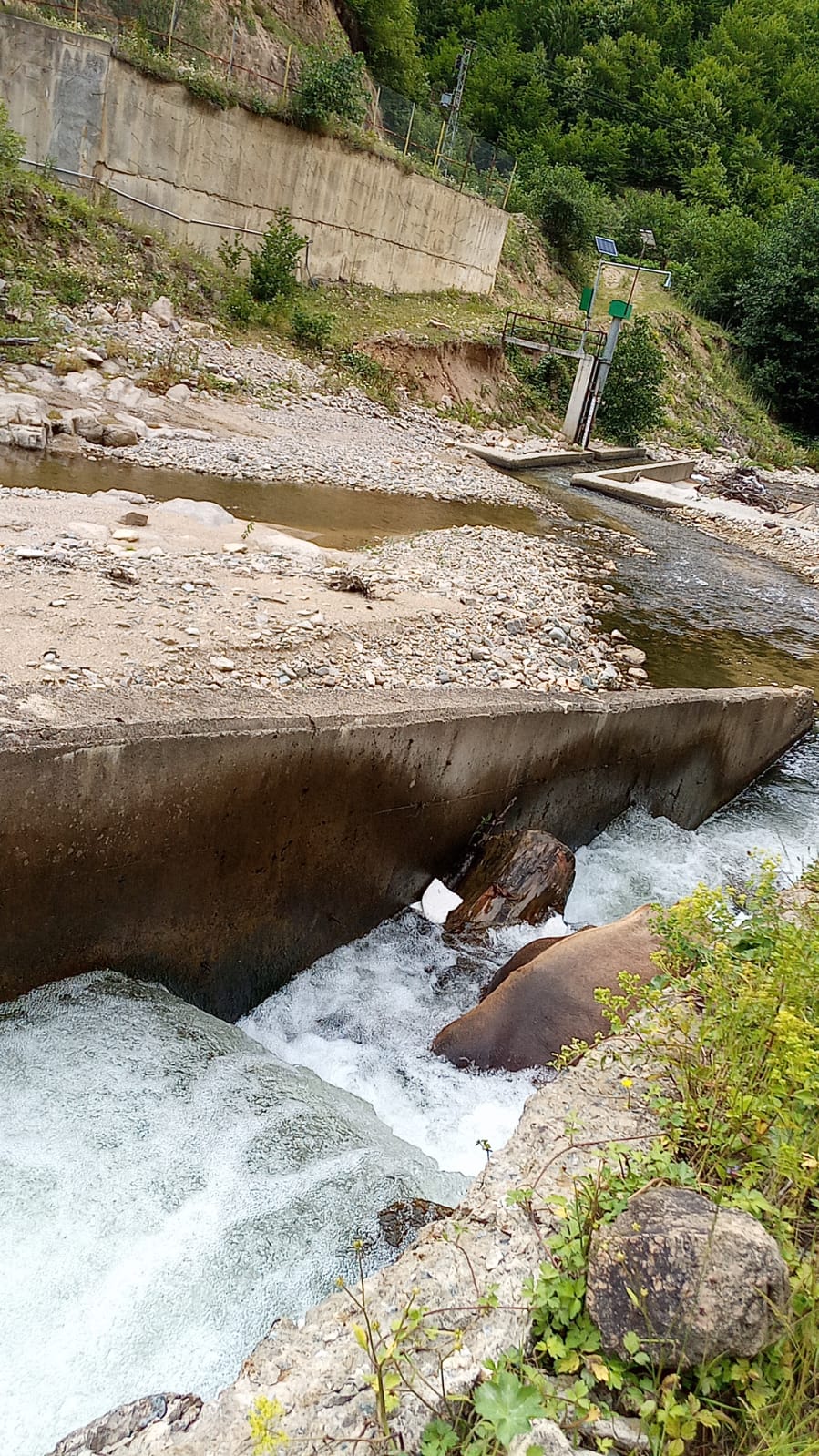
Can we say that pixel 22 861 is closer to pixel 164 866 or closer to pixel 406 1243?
pixel 164 866

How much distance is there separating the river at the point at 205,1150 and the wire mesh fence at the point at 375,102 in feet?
62.2

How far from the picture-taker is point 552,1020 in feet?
14.7

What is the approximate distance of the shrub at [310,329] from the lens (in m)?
19.4

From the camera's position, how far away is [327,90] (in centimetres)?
2166

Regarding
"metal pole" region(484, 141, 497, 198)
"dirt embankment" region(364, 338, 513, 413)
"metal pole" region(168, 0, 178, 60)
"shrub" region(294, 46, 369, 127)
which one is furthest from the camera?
"metal pole" region(484, 141, 497, 198)

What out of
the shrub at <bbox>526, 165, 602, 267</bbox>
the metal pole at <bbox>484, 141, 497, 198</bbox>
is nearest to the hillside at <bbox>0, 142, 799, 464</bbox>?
the shrub at <bbox>526, 165, 602, 267</bbox>

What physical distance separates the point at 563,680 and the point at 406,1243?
5.54 m

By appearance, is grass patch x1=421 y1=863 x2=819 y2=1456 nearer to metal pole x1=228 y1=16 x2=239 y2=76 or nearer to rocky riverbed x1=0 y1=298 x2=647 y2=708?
rocky riverbed x1=0 y1=298 x2=647 y2=708

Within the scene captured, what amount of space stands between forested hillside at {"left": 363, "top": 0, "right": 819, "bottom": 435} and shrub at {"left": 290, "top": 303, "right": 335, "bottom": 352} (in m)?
22.3

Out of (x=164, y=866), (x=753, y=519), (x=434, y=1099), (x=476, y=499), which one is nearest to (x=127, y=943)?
(x=164, y=866)

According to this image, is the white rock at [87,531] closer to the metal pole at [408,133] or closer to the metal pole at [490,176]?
the metal pole at [408,133]

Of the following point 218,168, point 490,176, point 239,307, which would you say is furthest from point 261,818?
point 490,176

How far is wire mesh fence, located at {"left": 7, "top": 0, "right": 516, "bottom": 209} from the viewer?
18359 millimetres

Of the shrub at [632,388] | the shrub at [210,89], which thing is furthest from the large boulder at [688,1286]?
the shrub at [632,388]
